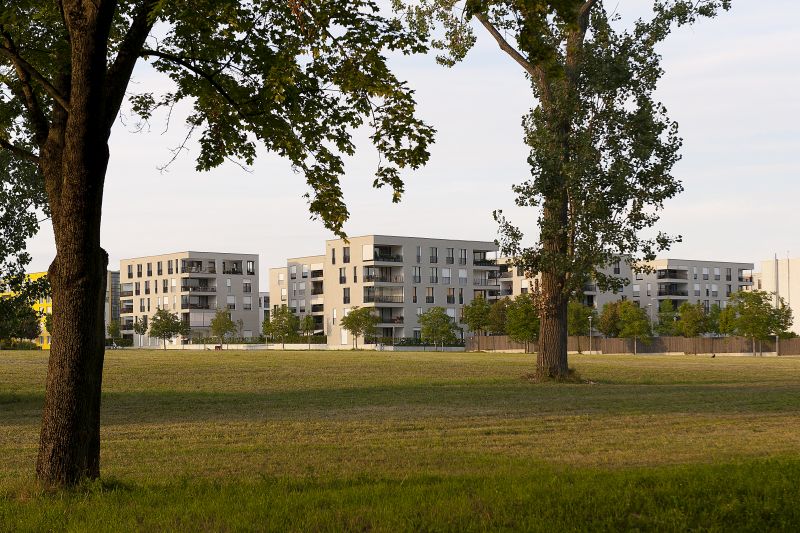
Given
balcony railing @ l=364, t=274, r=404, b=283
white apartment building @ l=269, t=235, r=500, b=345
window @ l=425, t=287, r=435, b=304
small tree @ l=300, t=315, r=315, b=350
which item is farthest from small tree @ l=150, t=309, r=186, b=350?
window @ l=425, t=287, r=435, b=304

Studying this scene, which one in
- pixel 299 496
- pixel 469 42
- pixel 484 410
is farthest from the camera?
pixel 469 42

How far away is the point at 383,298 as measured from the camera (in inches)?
4983

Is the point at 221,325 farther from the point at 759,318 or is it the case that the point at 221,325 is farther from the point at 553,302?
the point at 553,302

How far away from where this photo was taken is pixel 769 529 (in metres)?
7.73

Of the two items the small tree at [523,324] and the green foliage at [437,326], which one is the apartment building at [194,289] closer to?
the green foliage at [437,326]

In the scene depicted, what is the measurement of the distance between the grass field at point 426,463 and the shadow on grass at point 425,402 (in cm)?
9

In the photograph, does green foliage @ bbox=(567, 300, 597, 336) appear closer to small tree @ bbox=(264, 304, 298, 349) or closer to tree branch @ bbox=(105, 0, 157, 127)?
small tree @ bbox=(264, 304, 298, 349)

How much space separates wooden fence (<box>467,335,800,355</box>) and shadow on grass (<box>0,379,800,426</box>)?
6818cm

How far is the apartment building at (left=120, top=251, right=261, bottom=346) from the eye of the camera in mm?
146500

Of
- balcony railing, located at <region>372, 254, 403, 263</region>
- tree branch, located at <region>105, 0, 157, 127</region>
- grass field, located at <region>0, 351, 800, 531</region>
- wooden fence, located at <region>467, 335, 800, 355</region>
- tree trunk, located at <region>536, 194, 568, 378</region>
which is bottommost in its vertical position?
wooden fence, located at <region>467, 335, 800, 355</region>

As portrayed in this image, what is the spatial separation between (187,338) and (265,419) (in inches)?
4978

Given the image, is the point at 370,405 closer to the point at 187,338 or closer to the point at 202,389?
the point at 202,389

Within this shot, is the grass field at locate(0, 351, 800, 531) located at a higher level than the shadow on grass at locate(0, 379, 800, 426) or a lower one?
higher

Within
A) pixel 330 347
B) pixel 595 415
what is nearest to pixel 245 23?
pixel 595 415
